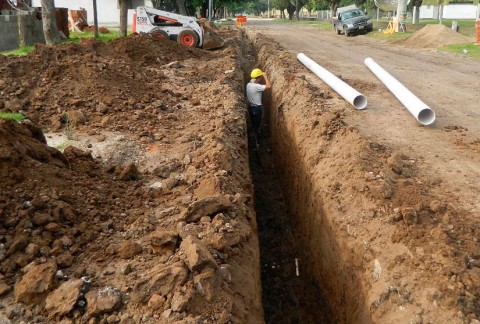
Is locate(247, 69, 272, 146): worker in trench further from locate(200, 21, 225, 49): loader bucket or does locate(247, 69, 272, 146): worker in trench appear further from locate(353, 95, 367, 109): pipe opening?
locate(200, 21, 225, 49): loader bucket

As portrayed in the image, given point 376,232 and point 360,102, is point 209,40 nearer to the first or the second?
point 360,102

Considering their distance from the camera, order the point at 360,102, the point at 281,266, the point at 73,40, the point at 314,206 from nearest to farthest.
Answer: the point at 314,206, the point at 281,266, the point at 360,102, the point at 73,40

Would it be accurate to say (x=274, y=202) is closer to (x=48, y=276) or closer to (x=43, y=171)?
(x=43, y=171)

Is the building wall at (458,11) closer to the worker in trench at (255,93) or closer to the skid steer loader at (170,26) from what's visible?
the skid steer loader at (170,26)

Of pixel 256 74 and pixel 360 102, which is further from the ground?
pixel 256 74

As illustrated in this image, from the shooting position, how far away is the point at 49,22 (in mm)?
15211

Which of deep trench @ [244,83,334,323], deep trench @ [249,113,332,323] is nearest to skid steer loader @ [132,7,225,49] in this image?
deep trench @ [244,83,334,323]

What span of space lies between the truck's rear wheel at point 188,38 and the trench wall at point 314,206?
23.1ft

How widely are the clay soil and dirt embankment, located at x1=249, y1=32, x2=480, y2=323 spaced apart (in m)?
0.02

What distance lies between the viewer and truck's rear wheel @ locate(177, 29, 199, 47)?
57.5ft

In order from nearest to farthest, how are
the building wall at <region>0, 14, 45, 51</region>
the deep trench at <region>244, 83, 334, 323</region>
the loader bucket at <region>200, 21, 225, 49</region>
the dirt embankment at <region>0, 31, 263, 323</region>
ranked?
the dirt embankment at <region>0, 31, 263, 323</region> → the deep trench at <region>244, 83, 334, 323</region> → the building wall at <region>0, 14, 45, 51</region> → the loader bucket at <region>200, 21, 225, 49</region>

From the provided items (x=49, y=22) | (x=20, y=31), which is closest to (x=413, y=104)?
(x=49, y=22)

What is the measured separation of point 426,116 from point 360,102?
1441 millimetres

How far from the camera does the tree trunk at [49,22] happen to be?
15055 mm
